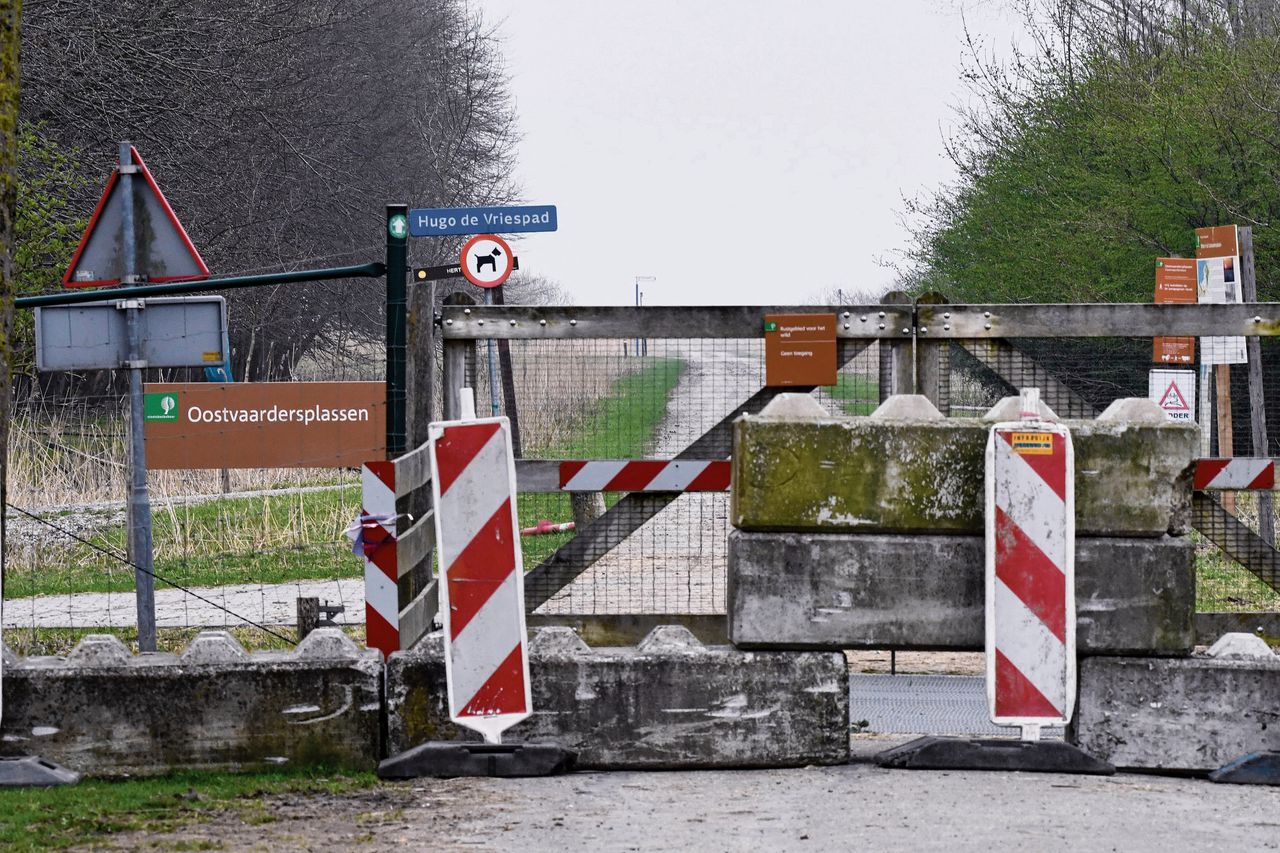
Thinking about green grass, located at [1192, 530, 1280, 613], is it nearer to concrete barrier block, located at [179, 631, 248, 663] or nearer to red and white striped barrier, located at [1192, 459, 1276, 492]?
red and white striped barrier, located at [1192, 459, 1276, 492]

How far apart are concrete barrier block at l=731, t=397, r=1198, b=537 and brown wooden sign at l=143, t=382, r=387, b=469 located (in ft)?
15.5

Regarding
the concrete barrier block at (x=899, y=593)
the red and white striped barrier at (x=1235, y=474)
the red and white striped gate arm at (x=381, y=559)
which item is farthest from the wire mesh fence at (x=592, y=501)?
the red and white striped gate arm at (x=381, y=559)

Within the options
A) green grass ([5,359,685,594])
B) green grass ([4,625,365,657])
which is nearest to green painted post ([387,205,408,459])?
green grass ([4,625,365,657])

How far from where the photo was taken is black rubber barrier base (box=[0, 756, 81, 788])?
593cm

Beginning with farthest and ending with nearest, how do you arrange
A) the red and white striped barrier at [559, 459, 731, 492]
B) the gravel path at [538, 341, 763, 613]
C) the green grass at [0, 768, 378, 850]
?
the gravel path at [538, 341, 763, 613] → the red and white striped barrier at [559, 459, 731, 492] → the green grass at [0, 768, 378, 850]

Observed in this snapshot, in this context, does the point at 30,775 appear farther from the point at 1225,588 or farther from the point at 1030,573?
the point at 1225,588

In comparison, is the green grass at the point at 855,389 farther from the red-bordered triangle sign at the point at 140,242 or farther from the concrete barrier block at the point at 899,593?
the red-bordered triangle sign at the point at 140,242

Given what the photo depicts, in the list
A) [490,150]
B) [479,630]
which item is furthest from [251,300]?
[479,630]

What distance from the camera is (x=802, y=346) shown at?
7.89 m

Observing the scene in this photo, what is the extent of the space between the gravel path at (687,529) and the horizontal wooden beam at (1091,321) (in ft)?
3.07

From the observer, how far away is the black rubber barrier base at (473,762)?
6.03m

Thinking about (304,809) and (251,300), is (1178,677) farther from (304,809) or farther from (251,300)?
(251,300)

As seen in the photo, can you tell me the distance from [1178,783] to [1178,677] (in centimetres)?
41

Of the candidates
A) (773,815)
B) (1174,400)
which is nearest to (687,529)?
(773,815)
